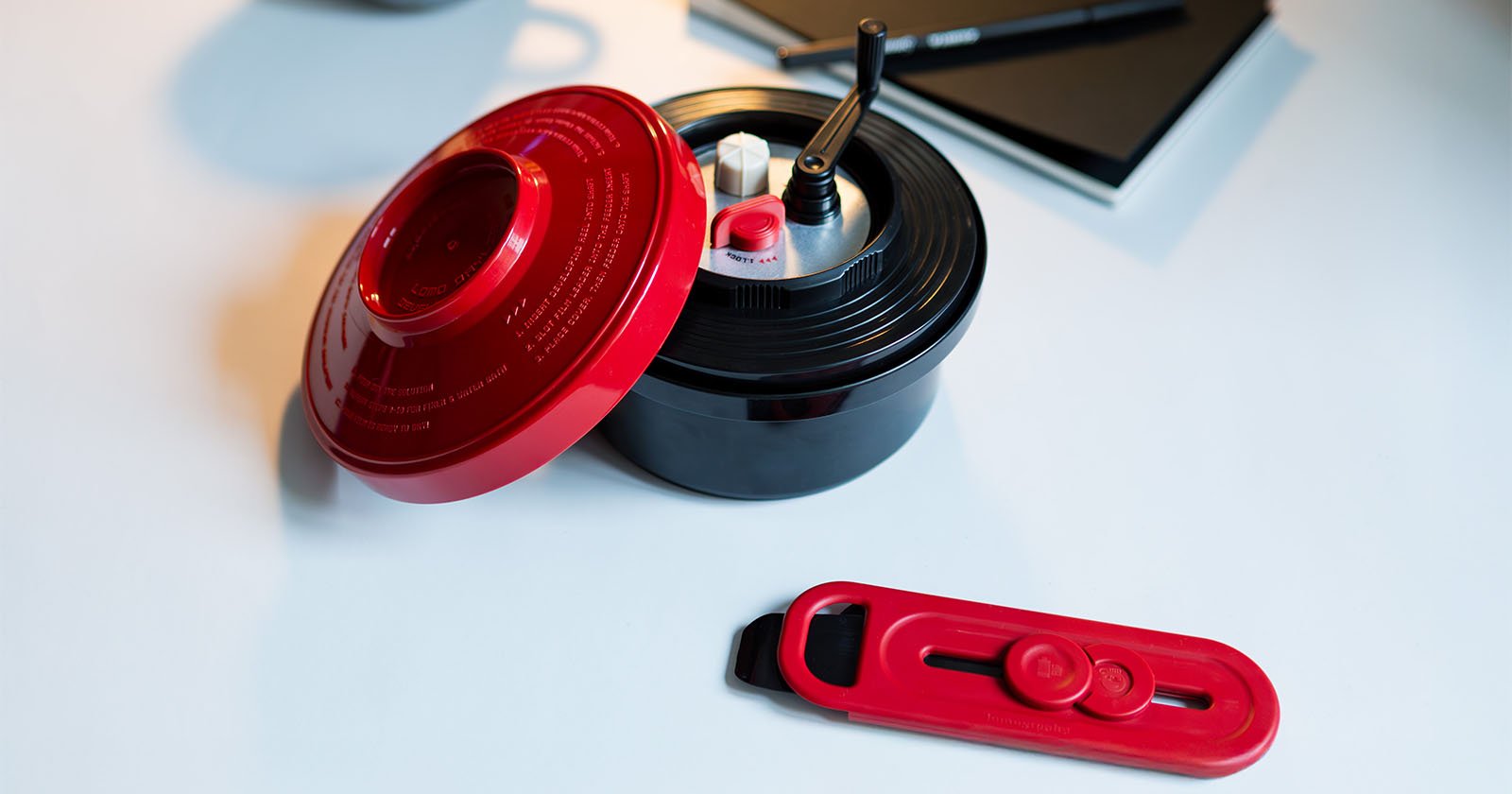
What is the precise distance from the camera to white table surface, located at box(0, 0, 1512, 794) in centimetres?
56

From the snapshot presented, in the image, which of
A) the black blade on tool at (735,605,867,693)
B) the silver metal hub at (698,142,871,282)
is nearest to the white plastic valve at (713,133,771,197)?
the silver metal hub at (698,142,871,282)

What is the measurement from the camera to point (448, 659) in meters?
0.59

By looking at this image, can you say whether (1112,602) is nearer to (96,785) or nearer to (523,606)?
(523,606)

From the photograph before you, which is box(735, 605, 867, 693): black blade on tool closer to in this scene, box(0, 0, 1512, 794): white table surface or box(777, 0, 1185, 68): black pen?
box(0, 0, 1512, 794): white table surface

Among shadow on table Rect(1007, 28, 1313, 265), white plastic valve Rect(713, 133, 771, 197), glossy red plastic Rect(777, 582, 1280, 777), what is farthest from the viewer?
shadow on table Rect(1007, 28, 1313, 265)

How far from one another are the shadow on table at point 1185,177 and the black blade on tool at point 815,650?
402 mm

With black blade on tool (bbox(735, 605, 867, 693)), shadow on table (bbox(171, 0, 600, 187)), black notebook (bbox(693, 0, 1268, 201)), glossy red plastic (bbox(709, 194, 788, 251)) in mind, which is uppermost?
black notebook (bbox(693, 0, 1268, 201))

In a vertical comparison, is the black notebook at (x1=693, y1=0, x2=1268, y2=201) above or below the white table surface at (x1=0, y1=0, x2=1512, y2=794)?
above

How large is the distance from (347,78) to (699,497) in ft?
1.80

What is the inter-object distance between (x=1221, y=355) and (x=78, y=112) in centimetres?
91

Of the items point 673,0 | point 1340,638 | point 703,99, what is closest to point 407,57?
point 673,0

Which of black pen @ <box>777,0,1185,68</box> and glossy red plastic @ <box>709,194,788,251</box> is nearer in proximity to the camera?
glossy red plastic @ <box>709,194,788,251</box>

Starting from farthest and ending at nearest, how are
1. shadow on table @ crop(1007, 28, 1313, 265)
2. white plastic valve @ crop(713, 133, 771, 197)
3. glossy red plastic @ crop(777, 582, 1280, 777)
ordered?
shadow on table @ crop(1007, 28, 1313, 265) < white plastic valve @ crop(713, 133, 771, 197) < glossy red plastic @ crop(777, 582, 1280, 777)

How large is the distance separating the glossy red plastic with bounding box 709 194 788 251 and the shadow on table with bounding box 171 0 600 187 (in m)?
0.37
